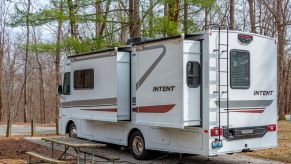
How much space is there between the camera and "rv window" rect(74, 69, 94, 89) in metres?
12.6

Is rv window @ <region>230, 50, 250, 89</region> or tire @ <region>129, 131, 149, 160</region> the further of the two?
tire @ <region>129, 131, 149, 160</region>

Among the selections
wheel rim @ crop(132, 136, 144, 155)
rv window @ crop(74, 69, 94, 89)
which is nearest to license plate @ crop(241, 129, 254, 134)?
wheel rim @ crop(132, 136, 144, 155)

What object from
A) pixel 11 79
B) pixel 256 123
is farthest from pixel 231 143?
pixel 11 79

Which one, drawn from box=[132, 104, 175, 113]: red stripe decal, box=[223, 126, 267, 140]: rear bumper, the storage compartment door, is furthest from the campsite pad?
box=[223, 126, 267, 140]: rear bumper

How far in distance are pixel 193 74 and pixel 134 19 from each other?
8.14 m

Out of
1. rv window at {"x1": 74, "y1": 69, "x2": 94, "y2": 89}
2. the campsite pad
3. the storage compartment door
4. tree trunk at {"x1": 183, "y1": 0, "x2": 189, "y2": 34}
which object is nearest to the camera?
the campsite pad

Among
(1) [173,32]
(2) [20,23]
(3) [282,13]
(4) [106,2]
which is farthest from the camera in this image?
(3) [282,13]

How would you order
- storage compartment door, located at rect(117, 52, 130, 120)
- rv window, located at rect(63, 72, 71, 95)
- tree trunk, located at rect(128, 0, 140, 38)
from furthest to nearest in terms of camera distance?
tree trunk, located at rect(128, 0, 140, 38)
rv window, located at rect(63, 72, 71, 95)
storage compartment door, located at rect(117, 52, 130, 120)

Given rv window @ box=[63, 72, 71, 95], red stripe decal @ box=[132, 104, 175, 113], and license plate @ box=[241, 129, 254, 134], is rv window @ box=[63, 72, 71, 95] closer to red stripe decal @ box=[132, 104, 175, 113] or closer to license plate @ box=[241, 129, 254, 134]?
red stripe decal @ box=[132, 104, 175, 113]

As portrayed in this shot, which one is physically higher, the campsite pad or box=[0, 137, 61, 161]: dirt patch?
the campsite pad

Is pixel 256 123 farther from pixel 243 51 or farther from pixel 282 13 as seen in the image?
pixel 282 13

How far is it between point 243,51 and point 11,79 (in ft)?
140

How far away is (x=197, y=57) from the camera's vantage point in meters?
9.44

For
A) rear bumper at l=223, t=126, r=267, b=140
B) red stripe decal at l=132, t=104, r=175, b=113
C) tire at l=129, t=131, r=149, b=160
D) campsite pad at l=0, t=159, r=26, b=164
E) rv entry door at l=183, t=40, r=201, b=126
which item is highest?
rv entry door at l=183, t=40, r=201, b=126
